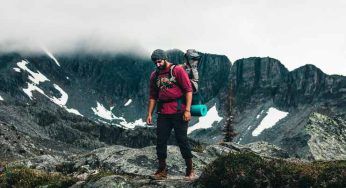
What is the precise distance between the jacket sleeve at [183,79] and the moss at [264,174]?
2.52 metres

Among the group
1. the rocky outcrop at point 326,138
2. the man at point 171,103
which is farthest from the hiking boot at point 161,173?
the rocky outcrop at point 326,138

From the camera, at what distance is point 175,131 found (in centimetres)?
1598

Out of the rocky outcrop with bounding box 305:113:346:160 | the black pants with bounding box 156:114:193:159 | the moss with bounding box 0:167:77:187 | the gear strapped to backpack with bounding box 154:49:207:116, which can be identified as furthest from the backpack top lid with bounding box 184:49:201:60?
the rocky outcrop with bounding box 305:113:346:160

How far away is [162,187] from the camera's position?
14703 millimetres

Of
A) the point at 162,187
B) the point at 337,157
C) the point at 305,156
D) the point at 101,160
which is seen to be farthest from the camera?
the point at 305,156

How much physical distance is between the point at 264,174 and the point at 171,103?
12.8 ft

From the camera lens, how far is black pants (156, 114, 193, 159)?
1585cm

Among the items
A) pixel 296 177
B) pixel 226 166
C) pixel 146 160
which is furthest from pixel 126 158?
pixel 296 177

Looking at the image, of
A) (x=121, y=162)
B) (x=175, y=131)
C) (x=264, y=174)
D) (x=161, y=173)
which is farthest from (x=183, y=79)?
(x=121, y=162)

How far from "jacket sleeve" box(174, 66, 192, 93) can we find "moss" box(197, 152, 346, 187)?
252cm

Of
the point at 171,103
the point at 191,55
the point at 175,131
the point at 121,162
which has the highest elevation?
the point at 191,55

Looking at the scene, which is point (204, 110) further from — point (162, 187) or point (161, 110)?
point (162, 187)

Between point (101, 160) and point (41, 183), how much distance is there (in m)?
6.94

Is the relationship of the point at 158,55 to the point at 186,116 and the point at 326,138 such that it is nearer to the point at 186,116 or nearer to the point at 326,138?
the point at 186,116
